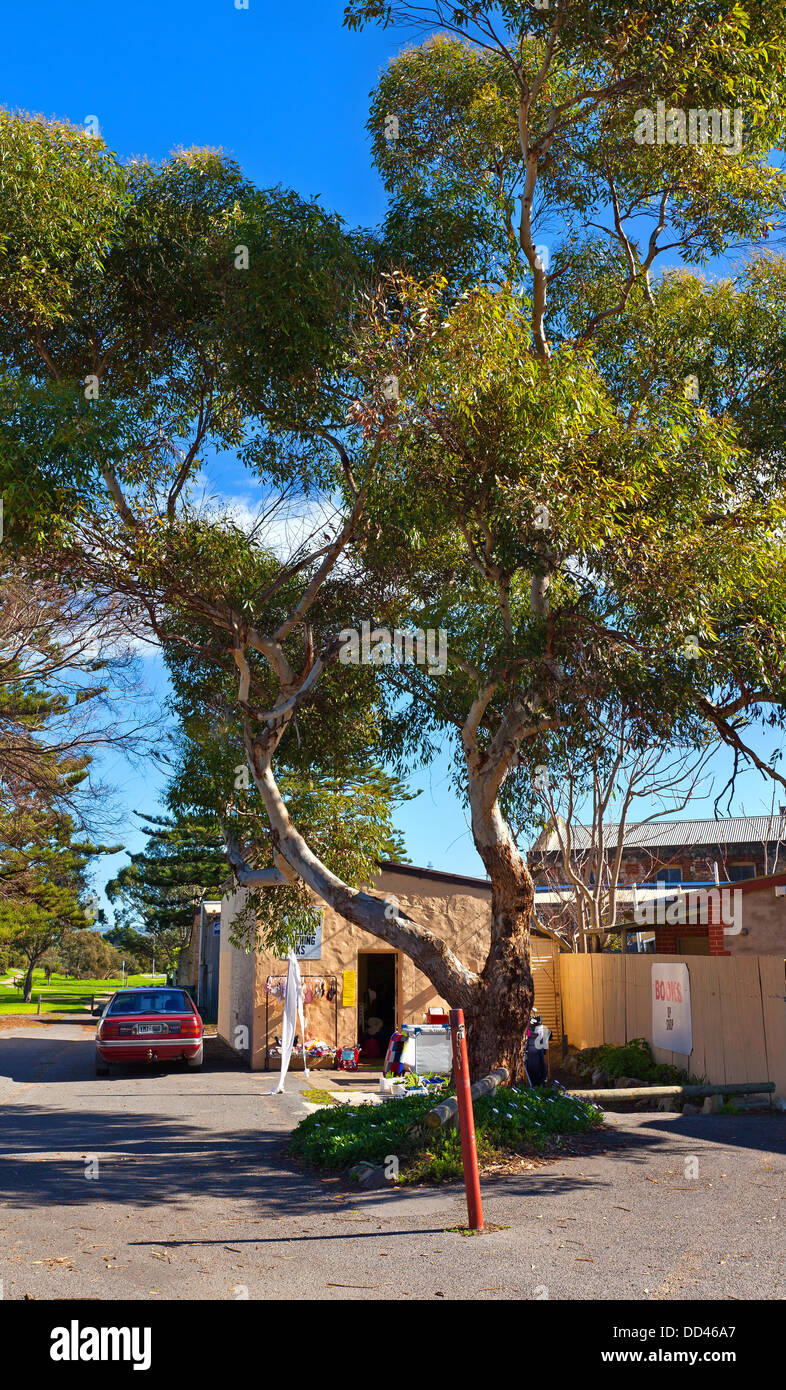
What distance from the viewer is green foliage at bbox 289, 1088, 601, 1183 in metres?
9.20

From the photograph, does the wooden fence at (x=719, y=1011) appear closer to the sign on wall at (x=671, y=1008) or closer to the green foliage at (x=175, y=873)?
the sign on wall at (x=671, y=1008)

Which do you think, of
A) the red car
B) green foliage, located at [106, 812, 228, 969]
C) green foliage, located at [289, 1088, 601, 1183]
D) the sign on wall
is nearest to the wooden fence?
the sign on wall

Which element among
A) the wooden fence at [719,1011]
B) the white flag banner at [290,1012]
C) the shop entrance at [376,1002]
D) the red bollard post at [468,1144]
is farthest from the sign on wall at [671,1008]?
the red bollard post at [468,1144]

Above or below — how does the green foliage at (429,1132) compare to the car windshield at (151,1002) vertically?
below

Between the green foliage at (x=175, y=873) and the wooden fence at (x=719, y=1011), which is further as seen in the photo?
the green foliage at (x=175, y=873)

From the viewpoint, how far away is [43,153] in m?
10.7

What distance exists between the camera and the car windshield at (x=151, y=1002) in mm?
19016

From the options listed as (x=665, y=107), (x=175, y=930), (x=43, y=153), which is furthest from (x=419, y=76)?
(x=175, y=930)

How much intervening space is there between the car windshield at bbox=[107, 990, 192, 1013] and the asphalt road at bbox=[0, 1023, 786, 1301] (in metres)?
6.49

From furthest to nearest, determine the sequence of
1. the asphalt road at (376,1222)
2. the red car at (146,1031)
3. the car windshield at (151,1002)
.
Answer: the car windshield at (151,1002) → the red car at (146,1031) → the asphalt road at (376,1222)

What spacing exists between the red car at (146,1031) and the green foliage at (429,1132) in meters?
7.77

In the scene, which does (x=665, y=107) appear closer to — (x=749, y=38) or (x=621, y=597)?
(x=749, y=38)

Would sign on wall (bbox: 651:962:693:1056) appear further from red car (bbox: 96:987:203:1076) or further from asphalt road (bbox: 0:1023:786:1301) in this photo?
red car (bbox: 96:987:203:1076)

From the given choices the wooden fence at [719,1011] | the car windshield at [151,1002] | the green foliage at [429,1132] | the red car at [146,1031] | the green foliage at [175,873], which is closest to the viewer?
the green foliage at [429,1132]
